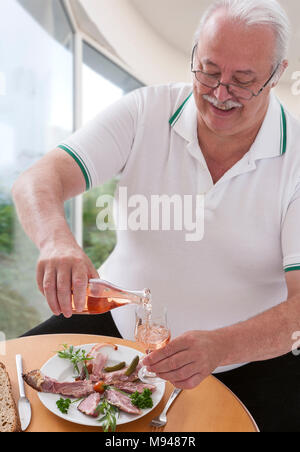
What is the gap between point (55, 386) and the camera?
116 centimetres

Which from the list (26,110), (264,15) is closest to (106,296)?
(264,15)

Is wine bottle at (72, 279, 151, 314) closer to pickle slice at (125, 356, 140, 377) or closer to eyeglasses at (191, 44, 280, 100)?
pickle slice at (125, 356, 140, 377)

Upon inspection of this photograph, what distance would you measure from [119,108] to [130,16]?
9.86 ft

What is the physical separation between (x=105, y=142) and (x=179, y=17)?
3.68 meters

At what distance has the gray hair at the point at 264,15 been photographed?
137 cm

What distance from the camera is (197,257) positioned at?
Answer: 1639 millimetres

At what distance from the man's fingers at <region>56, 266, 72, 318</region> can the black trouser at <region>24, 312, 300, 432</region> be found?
0.65 meters

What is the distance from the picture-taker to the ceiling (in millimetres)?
4359

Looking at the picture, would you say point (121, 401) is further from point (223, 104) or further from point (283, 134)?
point (283, 134)

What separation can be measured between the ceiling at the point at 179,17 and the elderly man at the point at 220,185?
10.0 feet

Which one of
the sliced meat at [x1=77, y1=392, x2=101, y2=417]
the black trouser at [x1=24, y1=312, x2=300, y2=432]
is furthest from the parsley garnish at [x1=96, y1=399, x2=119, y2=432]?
the black trouser at [x1=24, y1=312, x2=300, y2=432]

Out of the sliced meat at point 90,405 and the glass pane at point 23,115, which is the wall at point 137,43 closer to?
the glass pane at point 23,115

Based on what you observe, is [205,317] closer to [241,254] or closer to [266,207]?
[241,254]

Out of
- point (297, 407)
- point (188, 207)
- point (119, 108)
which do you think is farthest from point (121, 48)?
point (297, 407)
